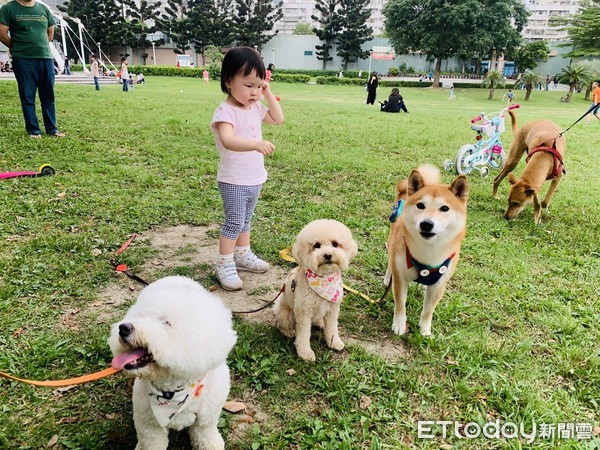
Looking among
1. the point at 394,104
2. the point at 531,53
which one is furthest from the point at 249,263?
the point at 531,53

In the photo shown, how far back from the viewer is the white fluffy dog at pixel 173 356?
5.15 feet

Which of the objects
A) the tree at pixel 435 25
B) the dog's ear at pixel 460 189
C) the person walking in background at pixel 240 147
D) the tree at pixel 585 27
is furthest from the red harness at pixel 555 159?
the tree at pixel 585 27

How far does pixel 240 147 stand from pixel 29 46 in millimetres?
6352

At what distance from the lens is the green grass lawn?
7.47 ft

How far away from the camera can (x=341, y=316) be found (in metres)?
3.26

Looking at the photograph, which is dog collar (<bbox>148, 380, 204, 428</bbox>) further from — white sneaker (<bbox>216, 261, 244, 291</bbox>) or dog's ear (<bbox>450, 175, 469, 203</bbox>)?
dog's ear (<bbox>450, 175, 469, 203</bbox>)

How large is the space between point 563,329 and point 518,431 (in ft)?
4.22

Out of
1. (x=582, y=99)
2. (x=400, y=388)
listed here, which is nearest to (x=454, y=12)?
(x=582, y=99)

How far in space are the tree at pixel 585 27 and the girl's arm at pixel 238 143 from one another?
5444 centimetres

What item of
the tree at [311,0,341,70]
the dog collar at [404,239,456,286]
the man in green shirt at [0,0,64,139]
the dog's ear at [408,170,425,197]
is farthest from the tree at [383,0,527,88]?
the dog collar at [404,239,456,286]

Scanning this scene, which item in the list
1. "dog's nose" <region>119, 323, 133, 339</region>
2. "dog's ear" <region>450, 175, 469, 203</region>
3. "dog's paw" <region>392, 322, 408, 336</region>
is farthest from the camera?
"dog's paw" <region>392, 322, 408, 336</region>

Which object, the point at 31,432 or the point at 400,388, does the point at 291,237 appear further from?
the point at 31,432

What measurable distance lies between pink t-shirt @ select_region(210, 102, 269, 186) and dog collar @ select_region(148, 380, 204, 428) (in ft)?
6.16

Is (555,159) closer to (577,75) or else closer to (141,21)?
(577,75)
